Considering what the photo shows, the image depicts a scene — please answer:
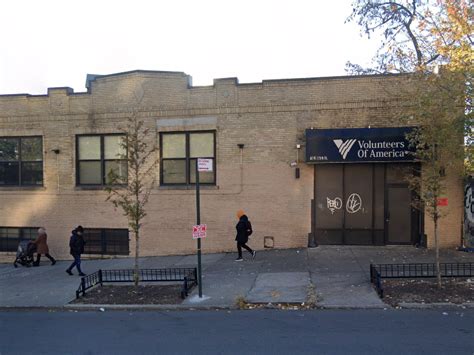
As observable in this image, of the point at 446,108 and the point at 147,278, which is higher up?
the point at 446,108

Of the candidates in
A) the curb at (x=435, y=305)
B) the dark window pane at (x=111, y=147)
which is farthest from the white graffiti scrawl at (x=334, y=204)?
the dark window pane at (x=111, y=147)

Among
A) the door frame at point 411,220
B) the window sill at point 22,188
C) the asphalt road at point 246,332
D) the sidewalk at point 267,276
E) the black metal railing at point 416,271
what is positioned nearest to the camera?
the asphalt road at point 246,332

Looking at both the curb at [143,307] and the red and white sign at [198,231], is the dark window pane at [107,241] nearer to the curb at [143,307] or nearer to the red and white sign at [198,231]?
the curb at [143,307]

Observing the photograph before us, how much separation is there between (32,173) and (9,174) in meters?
1.12

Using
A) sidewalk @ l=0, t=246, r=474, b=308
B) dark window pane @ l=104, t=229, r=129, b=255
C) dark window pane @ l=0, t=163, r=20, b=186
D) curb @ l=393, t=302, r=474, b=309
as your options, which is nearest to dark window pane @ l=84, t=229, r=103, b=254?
dark window pane @ l=104, t=229, r=129, b=255

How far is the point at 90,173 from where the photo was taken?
49.2 feet

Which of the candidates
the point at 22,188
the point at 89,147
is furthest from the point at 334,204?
the point at 22,188

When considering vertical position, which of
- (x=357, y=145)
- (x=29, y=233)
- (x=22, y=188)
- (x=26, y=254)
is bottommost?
(x=26, y=254)

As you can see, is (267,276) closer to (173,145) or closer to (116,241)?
(173,145)

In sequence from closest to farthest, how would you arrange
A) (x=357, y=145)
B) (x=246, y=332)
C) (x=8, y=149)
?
1. (x=246, y=332)
2. (x=357, y=145)
3. (x=8, y=149)

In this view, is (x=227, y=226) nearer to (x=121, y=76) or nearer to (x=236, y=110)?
(x=236, y=110)

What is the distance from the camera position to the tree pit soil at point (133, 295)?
826cm

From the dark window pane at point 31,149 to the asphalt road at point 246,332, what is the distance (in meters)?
9.33

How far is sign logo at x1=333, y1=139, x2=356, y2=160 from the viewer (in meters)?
12.4
